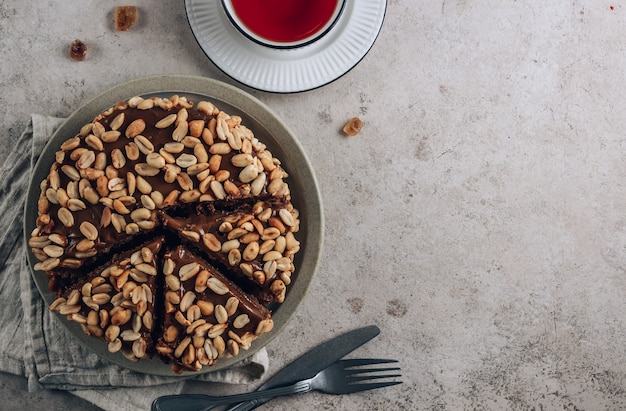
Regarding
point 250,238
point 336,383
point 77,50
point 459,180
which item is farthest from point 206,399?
point 77,50

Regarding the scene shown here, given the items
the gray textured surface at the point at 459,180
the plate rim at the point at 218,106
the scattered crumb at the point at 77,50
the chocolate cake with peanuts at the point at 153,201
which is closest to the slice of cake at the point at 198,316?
the chocolate cake with peanuts at the point at 153,201

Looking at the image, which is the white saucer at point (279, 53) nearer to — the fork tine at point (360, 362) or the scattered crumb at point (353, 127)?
the scattered crumb at point (353, 127)

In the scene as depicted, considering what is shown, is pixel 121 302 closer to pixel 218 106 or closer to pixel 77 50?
pixel 218 106

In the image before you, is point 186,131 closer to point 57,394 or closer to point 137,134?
point 137,134

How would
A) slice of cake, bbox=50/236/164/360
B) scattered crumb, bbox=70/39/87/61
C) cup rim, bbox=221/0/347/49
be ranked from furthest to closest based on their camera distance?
scattered crumb, bbox=70/39/87/61 → cup rim, bbox=221/0/347/49 → slice of cake, bbox=50/236/164/360

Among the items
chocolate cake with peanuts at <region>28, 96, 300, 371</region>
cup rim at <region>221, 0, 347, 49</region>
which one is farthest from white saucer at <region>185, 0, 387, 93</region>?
chocolate cake with peanuts at <region>28, 96, 300, 371</region>

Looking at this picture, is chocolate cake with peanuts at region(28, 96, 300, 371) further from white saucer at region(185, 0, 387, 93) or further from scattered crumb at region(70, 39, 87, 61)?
scattered crumb at region(70, 39, 87, 61)
